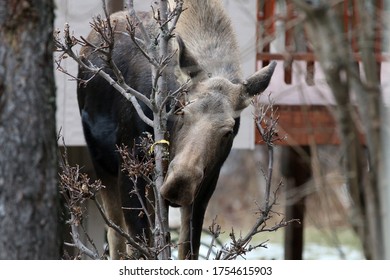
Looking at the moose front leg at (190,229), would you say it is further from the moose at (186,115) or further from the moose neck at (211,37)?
the moose neck at (211,37)

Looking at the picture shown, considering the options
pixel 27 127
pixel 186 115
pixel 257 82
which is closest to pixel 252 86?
pixel 257 82

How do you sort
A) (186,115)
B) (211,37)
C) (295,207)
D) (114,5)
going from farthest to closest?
1. (295,207)
2. (114,5)
3. (211,37)
4. (186,115)

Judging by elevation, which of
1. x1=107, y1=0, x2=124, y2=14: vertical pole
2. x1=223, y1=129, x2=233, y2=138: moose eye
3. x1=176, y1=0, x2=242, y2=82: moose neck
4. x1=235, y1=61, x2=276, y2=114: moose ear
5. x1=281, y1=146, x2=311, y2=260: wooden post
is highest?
x1=107, y1=0, x2=124, y2=14: vertical pole

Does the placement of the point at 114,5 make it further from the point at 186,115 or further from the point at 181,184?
the point at 181,184

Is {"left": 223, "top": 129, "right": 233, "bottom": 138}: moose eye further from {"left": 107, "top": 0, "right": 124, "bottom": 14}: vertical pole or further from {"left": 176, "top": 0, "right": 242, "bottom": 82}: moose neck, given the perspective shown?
{"left": 107, "top": 0, "right": 124, "bottom": 14}: vertical pole

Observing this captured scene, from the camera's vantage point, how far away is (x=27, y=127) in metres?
4.48

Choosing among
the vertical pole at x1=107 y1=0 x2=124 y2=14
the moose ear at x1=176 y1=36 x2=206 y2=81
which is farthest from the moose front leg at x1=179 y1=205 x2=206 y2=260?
the vertical pole at x1=107 y1=0 x2=124 y2=14

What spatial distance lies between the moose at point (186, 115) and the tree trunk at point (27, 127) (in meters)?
1.82

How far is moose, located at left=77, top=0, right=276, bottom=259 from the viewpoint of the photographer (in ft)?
22.9

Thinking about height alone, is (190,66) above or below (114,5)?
below

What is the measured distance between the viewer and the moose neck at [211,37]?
7984 mm

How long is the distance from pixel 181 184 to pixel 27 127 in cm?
212
